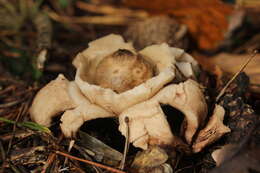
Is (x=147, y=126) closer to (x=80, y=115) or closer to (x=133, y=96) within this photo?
(x=133, y=96)

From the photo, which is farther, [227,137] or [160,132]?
[227,137]

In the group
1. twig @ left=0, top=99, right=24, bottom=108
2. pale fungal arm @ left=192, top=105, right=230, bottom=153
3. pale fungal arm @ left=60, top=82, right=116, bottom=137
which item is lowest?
twig @ left=0, top=99, right=24, bottom=108

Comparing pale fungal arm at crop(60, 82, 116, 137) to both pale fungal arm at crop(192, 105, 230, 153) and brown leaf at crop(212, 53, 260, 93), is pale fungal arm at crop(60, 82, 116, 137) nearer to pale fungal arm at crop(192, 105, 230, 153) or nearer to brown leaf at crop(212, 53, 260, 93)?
pale fungal arm at crop(192, 105, 230, 153)

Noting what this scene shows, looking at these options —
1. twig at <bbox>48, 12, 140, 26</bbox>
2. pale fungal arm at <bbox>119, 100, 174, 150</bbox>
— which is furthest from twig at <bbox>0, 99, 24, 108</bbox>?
twig at <bbox>48, 12, 140, 26</bbox>

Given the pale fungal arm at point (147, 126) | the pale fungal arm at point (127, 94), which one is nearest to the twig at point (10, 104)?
the pale fungal arm at point (127, 94)

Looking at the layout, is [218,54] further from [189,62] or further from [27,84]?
[27,84]

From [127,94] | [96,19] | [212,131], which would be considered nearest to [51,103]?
[127,94]

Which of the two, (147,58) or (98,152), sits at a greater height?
(147,58)

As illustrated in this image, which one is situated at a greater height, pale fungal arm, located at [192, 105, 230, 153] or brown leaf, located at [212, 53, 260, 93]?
pale fungal arm, located at [192, 105, 230, 153]

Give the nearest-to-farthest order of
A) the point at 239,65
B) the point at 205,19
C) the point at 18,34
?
the point at 239,65
the point at 205,19
the point at 18,34

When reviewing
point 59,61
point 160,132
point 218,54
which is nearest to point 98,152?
point 160,132

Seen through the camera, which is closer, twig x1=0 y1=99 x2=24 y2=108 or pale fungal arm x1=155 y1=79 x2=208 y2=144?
pale fungal arm x1=155 y1=79 x2=208 y2=144
